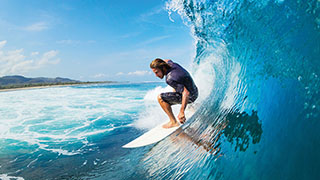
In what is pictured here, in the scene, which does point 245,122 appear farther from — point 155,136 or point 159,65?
point 155,136

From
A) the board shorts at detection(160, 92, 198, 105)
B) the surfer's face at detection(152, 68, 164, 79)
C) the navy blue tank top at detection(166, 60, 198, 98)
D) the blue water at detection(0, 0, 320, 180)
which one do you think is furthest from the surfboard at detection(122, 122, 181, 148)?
the surfer's face at detection(152, 68, 164, 79)

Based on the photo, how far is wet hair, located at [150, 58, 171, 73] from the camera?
3.10 meters

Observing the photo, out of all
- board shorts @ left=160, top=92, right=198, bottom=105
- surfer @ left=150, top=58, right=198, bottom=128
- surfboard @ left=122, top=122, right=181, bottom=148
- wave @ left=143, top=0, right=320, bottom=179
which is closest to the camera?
wave @ left=143, top=0, right=320, bottom=179

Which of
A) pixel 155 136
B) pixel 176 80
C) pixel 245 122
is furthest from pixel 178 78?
pixel 155 136

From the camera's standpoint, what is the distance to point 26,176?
11.4 feet

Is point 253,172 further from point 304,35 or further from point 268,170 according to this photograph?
point 304,35

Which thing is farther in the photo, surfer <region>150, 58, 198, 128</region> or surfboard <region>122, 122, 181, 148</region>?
surfboard <region>122, 122, 181, 148</region>

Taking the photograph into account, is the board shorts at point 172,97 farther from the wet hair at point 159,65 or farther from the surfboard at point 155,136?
the surfboard at point 155,136

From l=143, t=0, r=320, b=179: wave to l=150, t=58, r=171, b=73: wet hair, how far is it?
3.90ft

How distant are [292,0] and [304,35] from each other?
47cm

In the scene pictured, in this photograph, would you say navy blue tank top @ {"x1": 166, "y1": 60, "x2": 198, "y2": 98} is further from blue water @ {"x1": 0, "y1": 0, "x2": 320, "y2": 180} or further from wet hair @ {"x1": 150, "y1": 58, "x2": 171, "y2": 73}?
blue water @ {"x1": 0, "y1": 0, "x2": 320, "y2": 180}

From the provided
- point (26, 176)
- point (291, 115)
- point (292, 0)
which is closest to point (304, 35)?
point (292, 0)

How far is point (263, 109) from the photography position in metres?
2.32

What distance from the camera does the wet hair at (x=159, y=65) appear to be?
3102 mm
